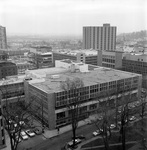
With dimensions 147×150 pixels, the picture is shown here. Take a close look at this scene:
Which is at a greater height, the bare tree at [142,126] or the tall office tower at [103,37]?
the tall office tower at [103,37]

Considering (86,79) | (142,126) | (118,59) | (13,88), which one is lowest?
(142,126)

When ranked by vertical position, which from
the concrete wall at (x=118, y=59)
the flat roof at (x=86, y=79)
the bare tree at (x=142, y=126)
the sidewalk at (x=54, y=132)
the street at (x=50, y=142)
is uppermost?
the concrete wall at (x=118, y=59)

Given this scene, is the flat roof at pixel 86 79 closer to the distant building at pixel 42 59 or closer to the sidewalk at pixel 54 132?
the sidewalk at pixel 54 132

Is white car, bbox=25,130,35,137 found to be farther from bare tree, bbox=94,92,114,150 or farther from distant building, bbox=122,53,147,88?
distant building, bbox=122,53,147,88

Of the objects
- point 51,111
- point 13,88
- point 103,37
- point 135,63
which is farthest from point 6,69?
point 103,37

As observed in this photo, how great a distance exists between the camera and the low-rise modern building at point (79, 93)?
5312mm

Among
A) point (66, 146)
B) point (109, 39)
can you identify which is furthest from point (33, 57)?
point (66, 146)

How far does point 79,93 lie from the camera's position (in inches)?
216

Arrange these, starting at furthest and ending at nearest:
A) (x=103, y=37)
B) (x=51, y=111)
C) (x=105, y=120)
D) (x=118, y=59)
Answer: (x=103, y=37) < (x=118, y=59) < (x=51, y=111) < (x=105, y=120)

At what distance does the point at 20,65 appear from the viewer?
1222 centimetres

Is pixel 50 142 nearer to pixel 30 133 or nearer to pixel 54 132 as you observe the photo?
pixel 54 132

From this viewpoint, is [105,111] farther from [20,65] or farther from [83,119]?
[20,65]

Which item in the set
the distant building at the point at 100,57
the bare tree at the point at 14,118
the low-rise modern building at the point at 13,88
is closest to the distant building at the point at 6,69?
the low-rise modern building at the point at 13,88

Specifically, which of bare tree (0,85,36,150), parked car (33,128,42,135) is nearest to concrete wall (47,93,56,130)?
parked car (33,128,42,135)
